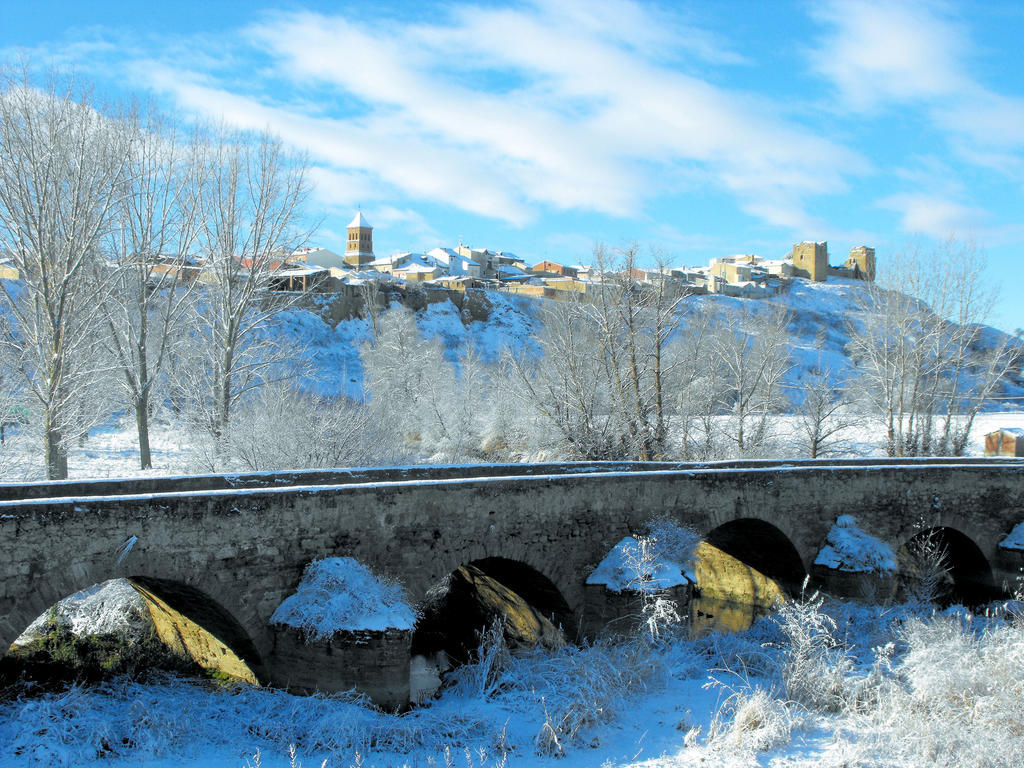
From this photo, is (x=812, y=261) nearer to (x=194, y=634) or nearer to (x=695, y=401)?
(x=695, y=401)

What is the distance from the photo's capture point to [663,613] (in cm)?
1084

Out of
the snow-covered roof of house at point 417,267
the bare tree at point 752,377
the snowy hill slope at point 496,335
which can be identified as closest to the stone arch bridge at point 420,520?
the bare tree at point 752,377

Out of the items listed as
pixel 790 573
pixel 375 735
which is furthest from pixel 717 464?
pixel 375 735

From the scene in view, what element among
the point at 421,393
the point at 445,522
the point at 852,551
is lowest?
the point at 852,551

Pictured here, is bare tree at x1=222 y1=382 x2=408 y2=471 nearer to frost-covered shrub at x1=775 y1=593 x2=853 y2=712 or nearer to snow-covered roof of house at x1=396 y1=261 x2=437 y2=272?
frost-covered shrub at x1=775 y1=593 x2=853 y2=712

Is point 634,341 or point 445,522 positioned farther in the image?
point 634,341

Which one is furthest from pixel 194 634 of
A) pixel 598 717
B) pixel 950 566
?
pixel 950 566

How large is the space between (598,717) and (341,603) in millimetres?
3281

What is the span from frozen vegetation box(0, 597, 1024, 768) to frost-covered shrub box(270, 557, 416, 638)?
82 cm

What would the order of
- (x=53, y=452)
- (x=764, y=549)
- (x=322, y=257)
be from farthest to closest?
(x=322, y=257), (x=53, y=452), (x=764, y=549)

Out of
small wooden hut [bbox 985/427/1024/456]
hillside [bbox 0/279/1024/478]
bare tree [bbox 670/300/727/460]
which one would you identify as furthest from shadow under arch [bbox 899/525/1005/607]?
small wooden hut [bbox 985/427/1024/456]

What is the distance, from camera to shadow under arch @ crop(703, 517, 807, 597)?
14.6 meters

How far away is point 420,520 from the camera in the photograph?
10227 millimetres

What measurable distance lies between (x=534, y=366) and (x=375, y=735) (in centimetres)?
2536
